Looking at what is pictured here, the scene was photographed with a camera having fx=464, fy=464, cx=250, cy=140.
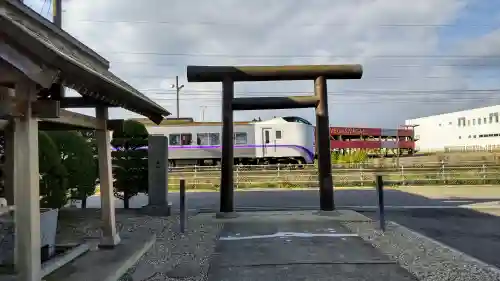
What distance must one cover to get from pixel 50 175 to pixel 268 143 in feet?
66.1

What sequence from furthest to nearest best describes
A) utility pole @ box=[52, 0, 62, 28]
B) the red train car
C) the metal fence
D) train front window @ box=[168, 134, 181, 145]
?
the red train car
train front window @ box=[168, 134, 181, 145]
the metal fence
utility pole @ box=[52, 0, 62, 28]

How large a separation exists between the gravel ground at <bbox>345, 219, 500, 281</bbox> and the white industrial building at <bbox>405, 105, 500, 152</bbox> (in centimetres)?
6027

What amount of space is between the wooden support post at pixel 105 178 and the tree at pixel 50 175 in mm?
1693

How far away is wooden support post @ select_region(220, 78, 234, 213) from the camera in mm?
10883

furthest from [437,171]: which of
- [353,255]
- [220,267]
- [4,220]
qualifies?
[4,220]

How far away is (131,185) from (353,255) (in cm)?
711

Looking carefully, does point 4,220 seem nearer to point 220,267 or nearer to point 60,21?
point 220,267

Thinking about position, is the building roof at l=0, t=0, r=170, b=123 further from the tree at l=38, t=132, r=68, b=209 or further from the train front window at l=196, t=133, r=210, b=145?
the train front window at l=196, t=133, r=210, b=145

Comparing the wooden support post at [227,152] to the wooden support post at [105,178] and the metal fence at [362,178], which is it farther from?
the metal fence at [362,178]

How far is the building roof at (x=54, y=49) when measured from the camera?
3488 mm

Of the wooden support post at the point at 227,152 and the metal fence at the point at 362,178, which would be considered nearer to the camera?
the wooden support post at the point at 227,152

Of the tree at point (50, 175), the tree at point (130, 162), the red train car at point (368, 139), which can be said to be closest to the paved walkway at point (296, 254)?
the tree at point (50, 175)

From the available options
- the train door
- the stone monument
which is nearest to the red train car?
the train door

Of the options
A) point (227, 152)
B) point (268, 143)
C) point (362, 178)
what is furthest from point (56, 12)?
point (268, 143)
